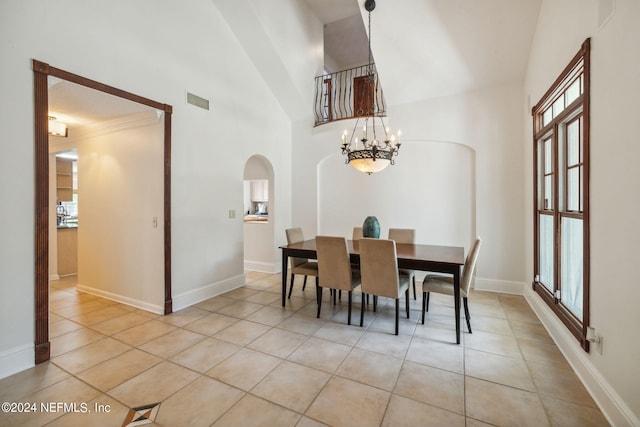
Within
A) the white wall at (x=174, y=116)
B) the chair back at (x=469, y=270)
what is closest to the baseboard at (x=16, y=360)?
the white wall at (x=174, y=116)

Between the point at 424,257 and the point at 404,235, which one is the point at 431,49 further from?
the point at 424,257

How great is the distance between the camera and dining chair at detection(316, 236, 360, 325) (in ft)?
9.81

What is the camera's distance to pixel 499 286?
4.12 m

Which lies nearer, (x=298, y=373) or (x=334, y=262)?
(x=298, y=373)

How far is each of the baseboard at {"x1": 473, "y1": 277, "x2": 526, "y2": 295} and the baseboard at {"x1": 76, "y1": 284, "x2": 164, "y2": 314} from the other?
4.38m

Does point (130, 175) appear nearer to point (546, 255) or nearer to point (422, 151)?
point (422, 151)

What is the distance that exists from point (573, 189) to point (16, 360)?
479 cm

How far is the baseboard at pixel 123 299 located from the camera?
336 centimetres

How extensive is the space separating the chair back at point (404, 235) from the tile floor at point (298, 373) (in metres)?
1.03

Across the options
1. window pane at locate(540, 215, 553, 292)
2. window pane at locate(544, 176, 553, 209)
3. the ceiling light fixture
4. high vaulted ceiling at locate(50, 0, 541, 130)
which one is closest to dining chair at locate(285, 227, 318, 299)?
high vaulted ceiling at locate(50, 0, 541, 130)

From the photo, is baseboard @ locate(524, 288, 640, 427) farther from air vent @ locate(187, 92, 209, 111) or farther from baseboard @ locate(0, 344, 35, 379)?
air vent @ locate(187, 92, 209, 111)

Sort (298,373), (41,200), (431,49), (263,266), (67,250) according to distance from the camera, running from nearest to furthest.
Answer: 1. (298,373)
2. (41,200)
3. (431,49)
4. (67,250)
5. (263,266)

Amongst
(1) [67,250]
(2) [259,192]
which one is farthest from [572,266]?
(1) [67,250]

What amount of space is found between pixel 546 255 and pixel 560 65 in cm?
203
